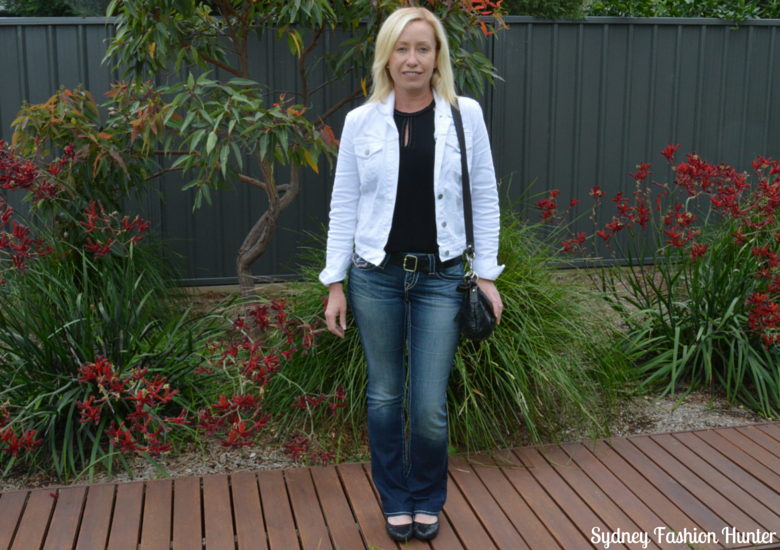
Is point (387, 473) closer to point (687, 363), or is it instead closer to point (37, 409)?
point (37, 409)

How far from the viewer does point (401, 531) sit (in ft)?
8.68

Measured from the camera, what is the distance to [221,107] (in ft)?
11.1

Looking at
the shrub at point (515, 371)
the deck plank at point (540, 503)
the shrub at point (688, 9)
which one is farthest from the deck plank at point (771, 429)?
the shrub at point (688, 9)

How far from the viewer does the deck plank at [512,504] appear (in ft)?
8.84

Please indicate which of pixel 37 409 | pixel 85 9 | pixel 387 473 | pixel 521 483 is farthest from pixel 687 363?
pixel 85 9

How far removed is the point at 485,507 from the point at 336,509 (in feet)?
1.95

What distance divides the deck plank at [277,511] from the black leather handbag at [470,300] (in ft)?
3.33

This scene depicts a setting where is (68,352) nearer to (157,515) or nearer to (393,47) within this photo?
(157,515)

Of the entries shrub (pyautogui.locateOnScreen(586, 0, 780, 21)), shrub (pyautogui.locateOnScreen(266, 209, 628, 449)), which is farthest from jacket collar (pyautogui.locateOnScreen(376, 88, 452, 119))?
shrub (pyautogui.locateOnScreen(586, 0, 780, 21))

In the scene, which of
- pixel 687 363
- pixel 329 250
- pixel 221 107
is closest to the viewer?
pixel 329 250

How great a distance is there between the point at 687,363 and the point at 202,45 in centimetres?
338

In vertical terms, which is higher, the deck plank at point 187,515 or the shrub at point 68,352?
the shrub at point 68,352

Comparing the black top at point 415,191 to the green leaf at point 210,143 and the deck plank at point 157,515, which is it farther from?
the deck plank at point 157,515

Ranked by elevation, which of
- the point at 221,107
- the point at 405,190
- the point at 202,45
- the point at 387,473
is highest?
the point at 202,45
